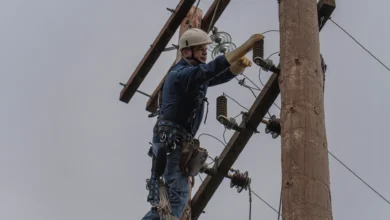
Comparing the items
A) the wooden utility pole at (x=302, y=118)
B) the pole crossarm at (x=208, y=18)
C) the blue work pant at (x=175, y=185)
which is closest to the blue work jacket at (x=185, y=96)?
the blue work pant at (x=175, y=185)

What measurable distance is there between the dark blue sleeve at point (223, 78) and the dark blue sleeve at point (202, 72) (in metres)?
0.24

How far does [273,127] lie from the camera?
307 inches

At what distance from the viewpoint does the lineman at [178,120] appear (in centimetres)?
665

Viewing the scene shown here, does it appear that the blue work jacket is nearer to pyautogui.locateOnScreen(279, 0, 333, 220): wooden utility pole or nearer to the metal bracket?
pyautogui.locateOnScreen(279, 0, 333, 220): wooden utility pole

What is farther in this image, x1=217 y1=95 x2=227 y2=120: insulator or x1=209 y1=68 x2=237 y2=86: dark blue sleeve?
x1=217 y1=95 x2=227 y2=120: insulator

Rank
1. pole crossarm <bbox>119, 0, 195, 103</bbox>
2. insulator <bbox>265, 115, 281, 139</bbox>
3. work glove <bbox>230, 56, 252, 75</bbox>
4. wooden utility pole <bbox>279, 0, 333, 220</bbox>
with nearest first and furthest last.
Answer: wooden utility pole <bbox>279, 0, 333, 220</bbox> < work glove <bbox>230, 56, 252, 75</bbox> < insulator <bbox>265, 115, 281, 139</bbox> < pole crossarm <bbox>119, 0, 195, 103</bbox>

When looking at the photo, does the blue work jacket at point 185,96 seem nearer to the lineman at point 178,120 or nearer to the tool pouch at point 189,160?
the lineman at point 178,120

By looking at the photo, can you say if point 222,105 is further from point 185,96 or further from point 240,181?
point 185,96

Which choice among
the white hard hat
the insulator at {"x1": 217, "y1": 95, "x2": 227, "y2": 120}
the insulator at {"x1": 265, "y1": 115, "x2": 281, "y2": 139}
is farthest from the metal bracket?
the white hard hat

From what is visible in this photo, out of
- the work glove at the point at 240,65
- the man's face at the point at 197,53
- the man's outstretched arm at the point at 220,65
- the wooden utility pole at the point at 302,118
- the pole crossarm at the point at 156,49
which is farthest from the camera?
the pole crossarm at the point at 156,49

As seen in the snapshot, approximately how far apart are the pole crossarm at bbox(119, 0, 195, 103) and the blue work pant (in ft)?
8.77

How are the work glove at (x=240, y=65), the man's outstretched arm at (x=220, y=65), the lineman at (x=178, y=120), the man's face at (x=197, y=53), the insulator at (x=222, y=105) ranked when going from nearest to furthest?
the man's outstretched arm at (x=220, y=65) → the work glove at (x=240, y=65) → the lineman at (x=178, y=120) → the man's face at (x=197, y=53) → the insulator at (x=222, y=105)

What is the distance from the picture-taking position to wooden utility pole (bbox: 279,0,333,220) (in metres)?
5.13

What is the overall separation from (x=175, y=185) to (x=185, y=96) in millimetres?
691
